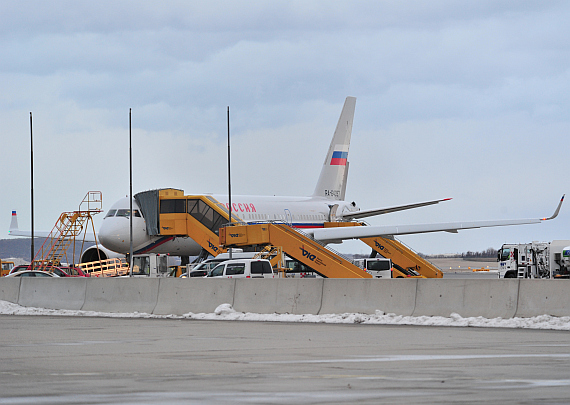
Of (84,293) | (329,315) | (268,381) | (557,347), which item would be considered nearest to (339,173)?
(84,293)

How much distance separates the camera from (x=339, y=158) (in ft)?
201

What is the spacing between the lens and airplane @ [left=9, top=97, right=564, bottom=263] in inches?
1679

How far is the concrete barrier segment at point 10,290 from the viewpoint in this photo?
1043 inches

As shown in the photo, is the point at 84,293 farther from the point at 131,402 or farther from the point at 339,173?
the point at 339,173

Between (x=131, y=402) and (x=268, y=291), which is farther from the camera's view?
(x=268, y=291)

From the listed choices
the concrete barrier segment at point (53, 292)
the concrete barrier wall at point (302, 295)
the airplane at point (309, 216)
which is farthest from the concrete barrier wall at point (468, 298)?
the airplane at point (309, 216)

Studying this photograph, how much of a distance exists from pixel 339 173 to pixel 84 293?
3756 cm

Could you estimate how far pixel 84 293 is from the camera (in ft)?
81.4

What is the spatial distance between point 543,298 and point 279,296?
6116 millimetres

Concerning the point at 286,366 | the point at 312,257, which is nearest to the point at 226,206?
the point at 312,257

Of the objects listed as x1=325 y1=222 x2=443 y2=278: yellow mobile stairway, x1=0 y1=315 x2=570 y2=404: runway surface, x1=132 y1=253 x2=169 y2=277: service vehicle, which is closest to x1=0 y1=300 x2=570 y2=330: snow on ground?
x1=0 y1=315 x2=570 y2=404: runway surface

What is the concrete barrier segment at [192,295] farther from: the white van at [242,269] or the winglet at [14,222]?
the winglet at [14,222]

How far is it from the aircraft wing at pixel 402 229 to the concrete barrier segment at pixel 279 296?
20788 mm

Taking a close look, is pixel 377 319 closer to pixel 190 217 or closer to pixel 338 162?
pixel 190 217
